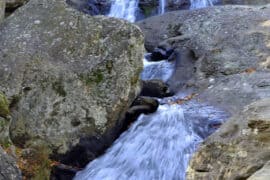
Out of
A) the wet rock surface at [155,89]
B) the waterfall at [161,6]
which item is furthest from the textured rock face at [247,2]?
the wet rock surface at [155,89]

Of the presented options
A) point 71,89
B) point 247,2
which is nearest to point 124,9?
point 247,2

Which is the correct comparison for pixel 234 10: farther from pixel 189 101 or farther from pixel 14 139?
pixel 14 139

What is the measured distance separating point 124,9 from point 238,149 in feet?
50.0

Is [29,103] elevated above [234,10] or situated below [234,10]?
below

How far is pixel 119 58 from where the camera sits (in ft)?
31.0

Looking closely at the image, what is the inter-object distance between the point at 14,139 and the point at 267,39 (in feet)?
23.7

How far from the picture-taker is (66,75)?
923 centimetres

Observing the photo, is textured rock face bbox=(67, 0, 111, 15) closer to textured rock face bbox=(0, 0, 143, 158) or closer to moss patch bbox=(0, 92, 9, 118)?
textured rock face bbox=(0, 0, 143, 158)

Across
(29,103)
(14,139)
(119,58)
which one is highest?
(119,58)

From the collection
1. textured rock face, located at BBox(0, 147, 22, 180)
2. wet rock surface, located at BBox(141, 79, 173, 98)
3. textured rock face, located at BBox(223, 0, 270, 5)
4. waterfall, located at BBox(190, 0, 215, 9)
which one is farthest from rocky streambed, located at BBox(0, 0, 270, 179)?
textured rock face, located at BBox(223, 0, 270, 5)

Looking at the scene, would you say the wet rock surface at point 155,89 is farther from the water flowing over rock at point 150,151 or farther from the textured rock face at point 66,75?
the textured rock face at point 66,75

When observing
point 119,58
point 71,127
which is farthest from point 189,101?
point 71,127

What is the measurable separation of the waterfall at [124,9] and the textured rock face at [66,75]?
30.2 feet

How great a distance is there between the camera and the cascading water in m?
8.35
